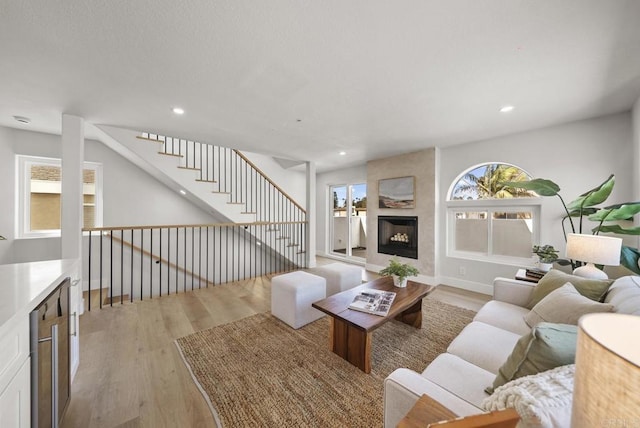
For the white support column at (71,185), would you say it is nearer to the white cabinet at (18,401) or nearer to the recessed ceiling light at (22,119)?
the recessed ceiling light at (22,119)

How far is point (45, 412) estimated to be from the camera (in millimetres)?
1062

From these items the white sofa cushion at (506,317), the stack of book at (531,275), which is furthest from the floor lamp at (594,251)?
the white sofa cushion at (506,317)

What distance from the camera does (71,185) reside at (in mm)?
2680

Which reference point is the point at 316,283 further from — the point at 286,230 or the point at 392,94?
the point at 286,230

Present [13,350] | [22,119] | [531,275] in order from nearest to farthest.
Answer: [13,350] → [531,275] → [22,119]

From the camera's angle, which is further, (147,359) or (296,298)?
(296,298)

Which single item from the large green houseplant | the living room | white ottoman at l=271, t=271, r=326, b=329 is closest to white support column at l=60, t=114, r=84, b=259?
the living room

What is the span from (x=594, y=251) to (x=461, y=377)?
183 centimetres

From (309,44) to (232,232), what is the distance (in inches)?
191

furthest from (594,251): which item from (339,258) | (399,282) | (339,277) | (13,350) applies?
(339,258)

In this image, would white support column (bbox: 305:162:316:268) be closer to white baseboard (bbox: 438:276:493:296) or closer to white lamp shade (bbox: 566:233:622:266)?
white baseboard (bbox: 438:276:493:296)

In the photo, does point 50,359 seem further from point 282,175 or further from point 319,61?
point 282,175

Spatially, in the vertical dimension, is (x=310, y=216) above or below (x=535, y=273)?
above

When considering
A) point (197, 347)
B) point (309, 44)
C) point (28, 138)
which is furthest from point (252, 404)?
point (28, 138)
